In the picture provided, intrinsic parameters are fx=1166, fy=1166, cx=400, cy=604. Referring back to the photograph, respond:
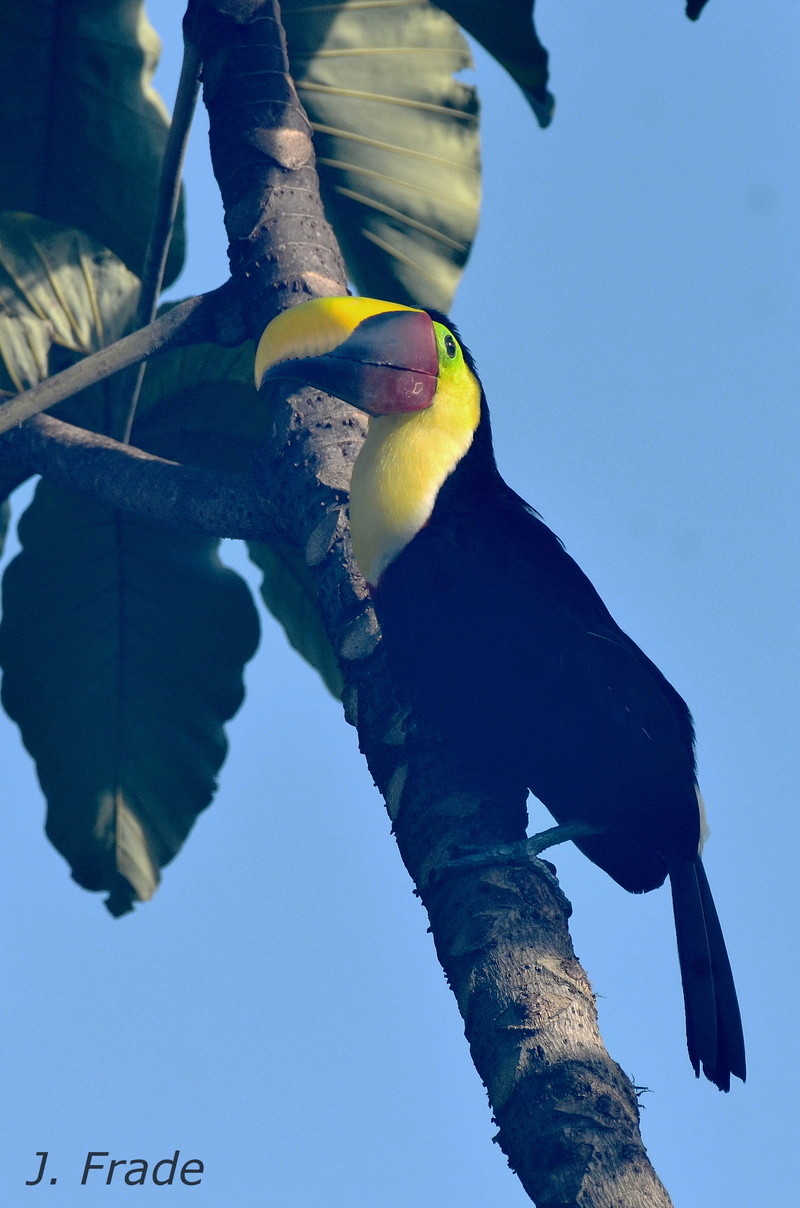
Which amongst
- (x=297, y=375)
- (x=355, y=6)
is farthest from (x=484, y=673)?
(x=355, y=6)

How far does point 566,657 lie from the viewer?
89.7 inches

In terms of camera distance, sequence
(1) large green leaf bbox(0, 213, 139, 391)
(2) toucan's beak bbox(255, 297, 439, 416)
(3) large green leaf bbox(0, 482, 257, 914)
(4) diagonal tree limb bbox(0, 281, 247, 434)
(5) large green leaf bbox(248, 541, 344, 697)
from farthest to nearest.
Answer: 1. (5) large green leaf bbox(248, 541, 344, 697)
2. (3) large green leaf bbox(0, 482, 257, 914)
3. (1) large green leaf bbox(0, 213, 139, 391)
4. (4) diagonal tree limb bbox(0, 281, 247, 434)
5. (2) toucan's beak bbox(255, 297, 439, 416)

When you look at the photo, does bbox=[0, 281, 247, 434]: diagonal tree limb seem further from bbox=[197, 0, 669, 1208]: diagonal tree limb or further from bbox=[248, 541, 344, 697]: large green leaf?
bbox=[248, 541, 344, 697]: large green leaf

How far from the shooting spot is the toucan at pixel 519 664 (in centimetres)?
227

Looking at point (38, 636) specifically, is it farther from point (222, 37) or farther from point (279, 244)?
point (222, 37)

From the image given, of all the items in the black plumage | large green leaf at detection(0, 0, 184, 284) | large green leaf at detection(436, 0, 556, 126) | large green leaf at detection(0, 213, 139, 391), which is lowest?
the black plumage

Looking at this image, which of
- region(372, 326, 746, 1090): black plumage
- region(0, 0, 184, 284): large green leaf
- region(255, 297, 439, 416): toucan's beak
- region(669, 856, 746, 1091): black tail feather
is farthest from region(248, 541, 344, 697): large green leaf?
region(669, 856, 746, 1091): black tail feather

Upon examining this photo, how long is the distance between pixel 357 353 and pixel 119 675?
1616 millimetres

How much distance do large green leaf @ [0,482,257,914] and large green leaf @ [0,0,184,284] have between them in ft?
2.93

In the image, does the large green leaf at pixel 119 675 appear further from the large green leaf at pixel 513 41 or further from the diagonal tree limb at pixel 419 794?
the large green leaf at pixel 513 41

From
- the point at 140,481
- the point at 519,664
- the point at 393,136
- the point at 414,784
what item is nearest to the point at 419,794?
the point at 414,784

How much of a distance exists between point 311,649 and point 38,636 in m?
0.85

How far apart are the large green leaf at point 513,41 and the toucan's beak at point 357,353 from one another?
0.51m

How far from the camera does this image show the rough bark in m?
1.48
